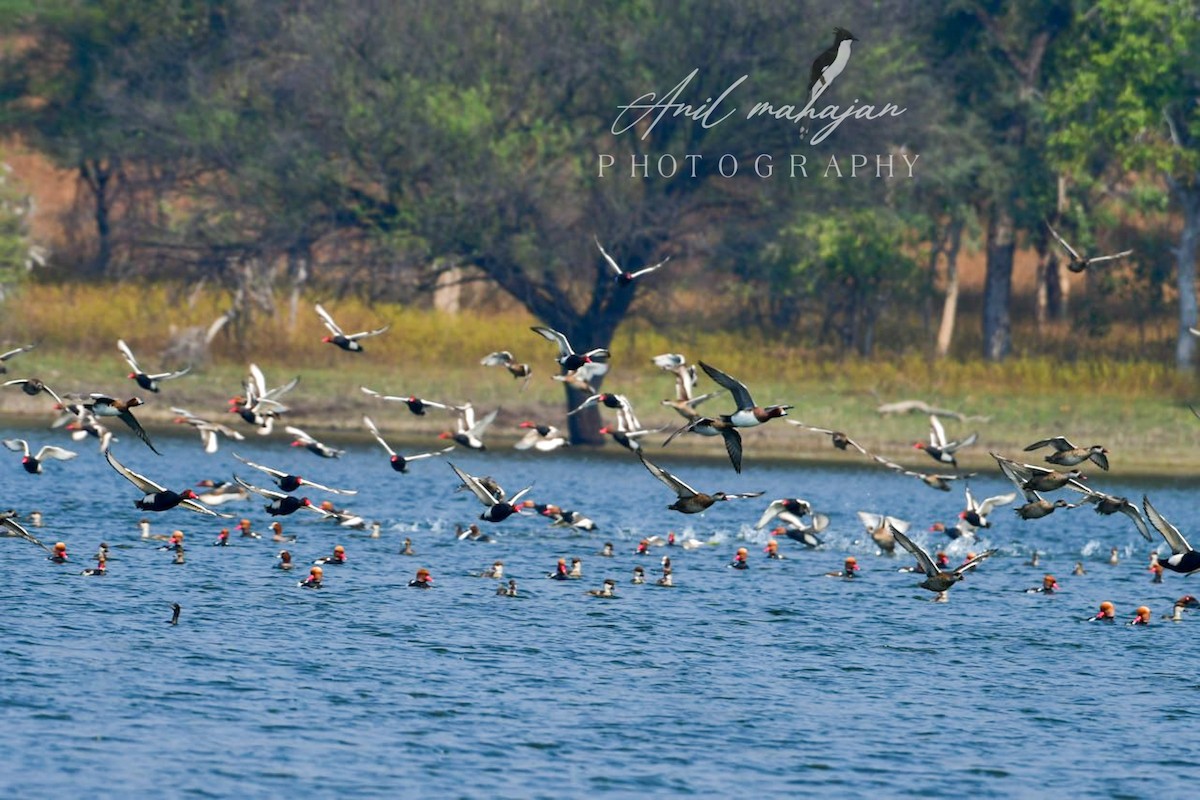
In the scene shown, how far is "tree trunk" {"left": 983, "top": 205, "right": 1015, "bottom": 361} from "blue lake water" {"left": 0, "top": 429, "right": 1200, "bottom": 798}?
26954mm

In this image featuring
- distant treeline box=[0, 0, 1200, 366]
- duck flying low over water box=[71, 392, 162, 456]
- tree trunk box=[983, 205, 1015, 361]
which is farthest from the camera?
tree trunk box=[983, 205, 1015, 361]

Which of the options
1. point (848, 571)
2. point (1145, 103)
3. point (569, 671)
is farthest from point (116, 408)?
point (1145, 103)

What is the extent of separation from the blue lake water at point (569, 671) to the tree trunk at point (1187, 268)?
74.8 feet

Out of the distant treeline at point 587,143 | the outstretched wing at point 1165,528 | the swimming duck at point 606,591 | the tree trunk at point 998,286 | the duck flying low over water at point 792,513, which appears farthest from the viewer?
the tree trunk at point 998,286

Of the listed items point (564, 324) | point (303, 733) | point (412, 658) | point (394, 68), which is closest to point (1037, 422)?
point (564, 324)

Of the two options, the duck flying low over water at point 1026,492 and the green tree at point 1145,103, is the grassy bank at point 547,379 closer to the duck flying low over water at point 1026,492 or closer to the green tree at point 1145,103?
Result: the green tree at point 1145,103

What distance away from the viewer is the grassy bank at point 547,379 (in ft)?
205

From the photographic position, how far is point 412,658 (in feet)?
99.1

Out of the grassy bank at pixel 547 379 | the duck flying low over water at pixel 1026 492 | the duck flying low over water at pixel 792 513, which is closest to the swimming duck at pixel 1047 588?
the duck flying low over water at pixel 792 513

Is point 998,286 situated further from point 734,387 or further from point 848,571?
point 734,387

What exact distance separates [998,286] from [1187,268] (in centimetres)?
840

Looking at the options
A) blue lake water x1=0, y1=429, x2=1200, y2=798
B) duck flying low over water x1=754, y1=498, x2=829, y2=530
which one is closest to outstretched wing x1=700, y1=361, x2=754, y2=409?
blue lake water x1=0, y1=429, x2=1200, y2=798

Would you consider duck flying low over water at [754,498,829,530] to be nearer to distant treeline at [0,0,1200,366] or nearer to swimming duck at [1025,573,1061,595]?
swimming duck at [1025,573,1061,595]

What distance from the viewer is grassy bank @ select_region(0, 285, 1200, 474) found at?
62.3 meters
